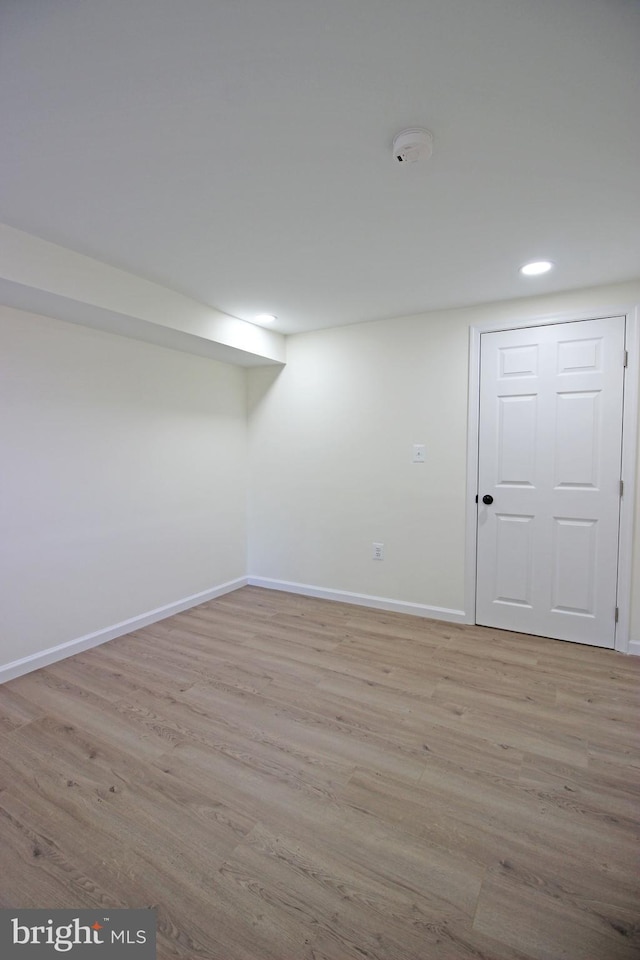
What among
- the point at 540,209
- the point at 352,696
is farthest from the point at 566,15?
the point at 352,696

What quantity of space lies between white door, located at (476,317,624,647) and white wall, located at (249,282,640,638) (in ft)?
0.55

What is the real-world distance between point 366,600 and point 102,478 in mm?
2281

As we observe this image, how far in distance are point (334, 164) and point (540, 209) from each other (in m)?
0.97

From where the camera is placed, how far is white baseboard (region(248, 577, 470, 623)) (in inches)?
135

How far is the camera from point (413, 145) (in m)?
1.51

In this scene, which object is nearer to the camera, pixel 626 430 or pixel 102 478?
pixel 626 430

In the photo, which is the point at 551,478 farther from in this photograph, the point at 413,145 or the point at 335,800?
the point at 335,800

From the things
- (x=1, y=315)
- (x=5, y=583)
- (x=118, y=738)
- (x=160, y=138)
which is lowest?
(x=118, y=738)

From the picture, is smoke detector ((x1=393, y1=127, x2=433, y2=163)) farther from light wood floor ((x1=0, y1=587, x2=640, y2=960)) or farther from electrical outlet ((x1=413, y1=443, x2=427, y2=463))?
light wood floor ((x1=0, y1=587, x2=640, y2=960))

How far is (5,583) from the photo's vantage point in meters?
2.52

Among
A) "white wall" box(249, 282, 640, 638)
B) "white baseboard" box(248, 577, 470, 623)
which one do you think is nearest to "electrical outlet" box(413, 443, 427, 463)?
"white wall" box(249, 282, 640, 638)

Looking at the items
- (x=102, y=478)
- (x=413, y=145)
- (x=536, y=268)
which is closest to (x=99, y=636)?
(x=102, y=478)

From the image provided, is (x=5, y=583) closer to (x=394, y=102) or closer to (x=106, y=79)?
(x=106, y=79)

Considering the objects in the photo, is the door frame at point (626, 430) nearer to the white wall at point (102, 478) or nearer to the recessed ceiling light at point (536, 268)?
the recessed ceiling light at point (536, 268)
